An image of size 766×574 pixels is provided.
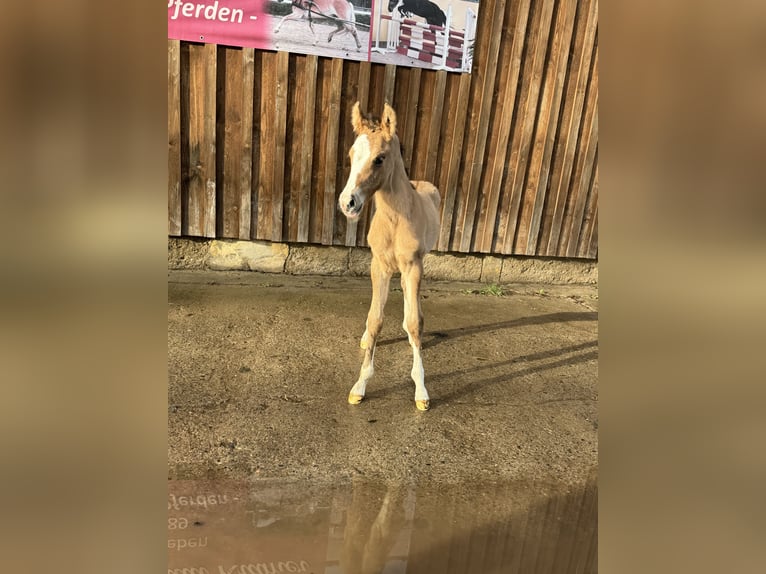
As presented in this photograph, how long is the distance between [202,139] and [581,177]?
4091 millimetres

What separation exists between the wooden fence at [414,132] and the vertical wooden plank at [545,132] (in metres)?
0.01

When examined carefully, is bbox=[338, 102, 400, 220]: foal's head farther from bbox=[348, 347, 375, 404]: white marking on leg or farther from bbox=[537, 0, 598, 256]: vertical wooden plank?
bbox=[537, 0, 598, 256]: vertical wooden plank

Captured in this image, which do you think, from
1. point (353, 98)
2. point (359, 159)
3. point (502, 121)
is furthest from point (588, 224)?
point (359, 159)

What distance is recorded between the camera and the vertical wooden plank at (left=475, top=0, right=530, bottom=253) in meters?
5.55

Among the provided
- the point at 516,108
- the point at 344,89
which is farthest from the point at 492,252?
the point at 344,89

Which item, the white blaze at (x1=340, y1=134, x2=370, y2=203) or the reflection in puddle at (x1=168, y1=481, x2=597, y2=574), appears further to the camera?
the white blaze at (x1=340, y1=134, x2=370, y2=203)

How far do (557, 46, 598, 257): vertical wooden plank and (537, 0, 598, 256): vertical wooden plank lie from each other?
0.07m

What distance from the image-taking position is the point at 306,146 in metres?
5.51

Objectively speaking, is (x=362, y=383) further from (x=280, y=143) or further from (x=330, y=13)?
(x=330, y=13)

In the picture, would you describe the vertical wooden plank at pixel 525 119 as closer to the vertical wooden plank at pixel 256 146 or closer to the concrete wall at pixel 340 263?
the concrete wall at pixel 340 263

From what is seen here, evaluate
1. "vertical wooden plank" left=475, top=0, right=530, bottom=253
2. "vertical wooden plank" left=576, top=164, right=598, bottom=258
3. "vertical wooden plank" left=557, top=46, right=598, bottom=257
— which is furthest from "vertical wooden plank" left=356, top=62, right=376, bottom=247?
"vertical wooden plank" left=576, top=164, right=598, bottom=258

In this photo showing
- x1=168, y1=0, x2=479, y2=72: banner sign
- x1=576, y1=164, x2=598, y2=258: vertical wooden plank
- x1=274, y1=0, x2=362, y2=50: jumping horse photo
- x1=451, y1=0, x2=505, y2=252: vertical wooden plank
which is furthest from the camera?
x1=576, y1=164, x2=598, y2=258: vertical wooden plank
